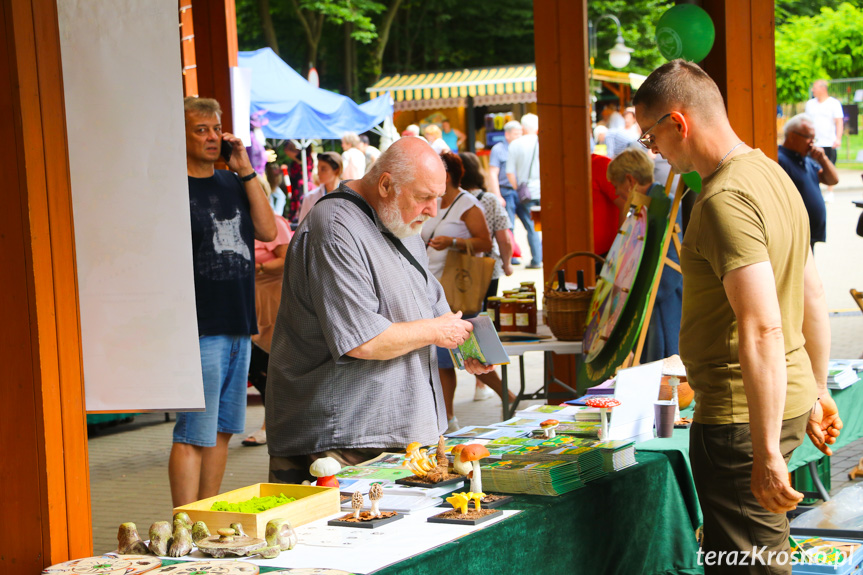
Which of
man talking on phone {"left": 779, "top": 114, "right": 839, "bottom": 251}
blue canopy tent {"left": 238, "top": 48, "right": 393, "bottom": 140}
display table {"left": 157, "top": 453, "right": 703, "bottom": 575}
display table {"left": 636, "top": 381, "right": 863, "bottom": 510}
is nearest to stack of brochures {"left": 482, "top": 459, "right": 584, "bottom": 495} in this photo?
display table {"left": 157, "top": 453, "right": 703, "bottom": 575}

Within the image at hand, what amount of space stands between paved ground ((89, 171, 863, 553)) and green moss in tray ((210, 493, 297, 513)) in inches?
92.8

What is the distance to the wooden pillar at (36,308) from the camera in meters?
1.93

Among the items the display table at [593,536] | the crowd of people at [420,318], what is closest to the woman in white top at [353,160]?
the crowd of people at [420,318]

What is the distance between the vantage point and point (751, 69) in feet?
16.6

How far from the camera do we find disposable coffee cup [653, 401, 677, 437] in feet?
9.94

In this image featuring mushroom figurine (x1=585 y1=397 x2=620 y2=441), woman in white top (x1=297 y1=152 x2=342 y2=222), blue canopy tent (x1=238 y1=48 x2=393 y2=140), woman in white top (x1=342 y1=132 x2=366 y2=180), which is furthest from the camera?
blue canopy tent (x1=238 y1=48 x2=393 y2=140)

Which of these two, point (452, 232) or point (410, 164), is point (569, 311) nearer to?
point (452, 232)

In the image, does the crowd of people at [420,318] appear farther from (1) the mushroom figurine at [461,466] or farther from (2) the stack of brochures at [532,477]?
(1) the mushroom figurine at [461,466]

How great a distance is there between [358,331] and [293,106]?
13.3 m

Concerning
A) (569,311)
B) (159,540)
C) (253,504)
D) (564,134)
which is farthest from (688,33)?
(159,540)

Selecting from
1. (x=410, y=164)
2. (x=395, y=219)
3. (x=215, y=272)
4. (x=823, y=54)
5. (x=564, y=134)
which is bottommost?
(x=215, y=272)

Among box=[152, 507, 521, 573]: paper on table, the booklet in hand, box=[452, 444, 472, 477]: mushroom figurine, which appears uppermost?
the booklet in hand

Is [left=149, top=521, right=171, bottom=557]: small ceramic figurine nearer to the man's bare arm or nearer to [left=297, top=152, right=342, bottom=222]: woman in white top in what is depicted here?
the man's bare arm

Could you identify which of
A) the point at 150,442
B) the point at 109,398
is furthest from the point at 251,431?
the point at 109,398
